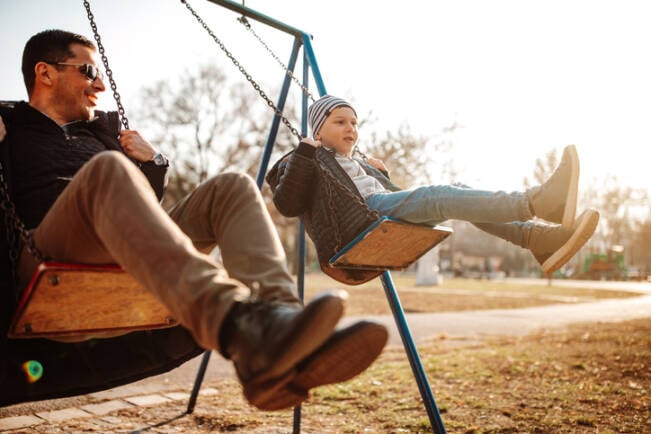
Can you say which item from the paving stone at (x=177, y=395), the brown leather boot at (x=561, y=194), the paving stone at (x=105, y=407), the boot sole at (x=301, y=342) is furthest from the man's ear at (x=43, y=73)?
the paving stone at (x=177, y=395)

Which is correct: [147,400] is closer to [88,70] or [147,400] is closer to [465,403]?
[465,403]

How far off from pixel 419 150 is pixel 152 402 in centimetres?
1600

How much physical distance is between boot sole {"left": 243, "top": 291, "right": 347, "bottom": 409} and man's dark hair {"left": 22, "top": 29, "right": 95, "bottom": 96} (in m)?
1.97

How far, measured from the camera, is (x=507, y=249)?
68562 mm

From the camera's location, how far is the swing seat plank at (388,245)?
2721 mm

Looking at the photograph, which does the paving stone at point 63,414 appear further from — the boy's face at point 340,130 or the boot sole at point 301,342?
the boot sole at point 301,342

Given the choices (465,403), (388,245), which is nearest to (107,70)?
(388,245)

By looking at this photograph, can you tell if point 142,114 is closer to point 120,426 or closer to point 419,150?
point 419,150

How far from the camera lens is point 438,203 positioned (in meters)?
2.78

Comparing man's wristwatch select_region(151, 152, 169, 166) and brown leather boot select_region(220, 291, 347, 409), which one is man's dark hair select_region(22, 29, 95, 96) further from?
brown leather boot select_region(220, 291, 347, 409)

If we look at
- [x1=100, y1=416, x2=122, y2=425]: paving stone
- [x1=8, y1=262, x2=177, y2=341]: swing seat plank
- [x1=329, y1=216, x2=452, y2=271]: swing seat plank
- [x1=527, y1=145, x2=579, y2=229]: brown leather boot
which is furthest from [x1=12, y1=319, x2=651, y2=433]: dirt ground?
[x1=8, y1=262, x2=177, y2=341]: swing seat plank

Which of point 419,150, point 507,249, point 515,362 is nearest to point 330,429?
point 515,362

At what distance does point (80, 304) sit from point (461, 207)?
1837 millimetres

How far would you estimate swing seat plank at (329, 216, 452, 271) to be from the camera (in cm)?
272
